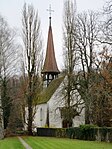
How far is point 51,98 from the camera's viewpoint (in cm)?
6053

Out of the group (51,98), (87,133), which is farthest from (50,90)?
(87,133)

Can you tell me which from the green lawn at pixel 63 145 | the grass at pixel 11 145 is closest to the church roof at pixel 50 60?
the grass at pixel 11 145

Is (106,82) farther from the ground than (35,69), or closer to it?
closer to it

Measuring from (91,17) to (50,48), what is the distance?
21189 mm

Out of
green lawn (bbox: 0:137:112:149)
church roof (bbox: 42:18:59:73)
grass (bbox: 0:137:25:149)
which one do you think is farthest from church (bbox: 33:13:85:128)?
green lawn (bbox: 0:137:112:149)

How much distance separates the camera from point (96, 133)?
34.6 metres

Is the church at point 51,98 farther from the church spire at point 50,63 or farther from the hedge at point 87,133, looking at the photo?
the hedge at point 87,133

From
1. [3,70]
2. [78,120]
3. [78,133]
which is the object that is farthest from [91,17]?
[78,120]

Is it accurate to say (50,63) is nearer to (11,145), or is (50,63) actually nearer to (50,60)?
(50,60)

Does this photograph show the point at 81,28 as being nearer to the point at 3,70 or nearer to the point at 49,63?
the point at 3,70

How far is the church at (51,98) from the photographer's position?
58.3m

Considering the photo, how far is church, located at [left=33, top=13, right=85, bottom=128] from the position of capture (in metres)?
58.3

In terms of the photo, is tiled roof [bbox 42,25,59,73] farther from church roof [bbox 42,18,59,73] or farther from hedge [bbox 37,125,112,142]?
hedge [bbox 37,125,112,142]

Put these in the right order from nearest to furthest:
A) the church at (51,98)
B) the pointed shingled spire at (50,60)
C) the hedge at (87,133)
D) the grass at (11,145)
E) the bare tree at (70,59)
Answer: the grass at (11,145) → the hedge at (87,133) → the bare tree at (70,59) → the church at (51,98) → the pointed shingled spire at (50,60)
